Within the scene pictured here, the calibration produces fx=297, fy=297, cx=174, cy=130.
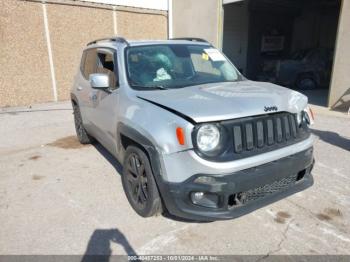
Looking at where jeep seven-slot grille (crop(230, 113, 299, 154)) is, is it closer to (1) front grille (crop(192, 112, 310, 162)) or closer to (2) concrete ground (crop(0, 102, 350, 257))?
(1) front grille (crop(192, 112, 310, 162))

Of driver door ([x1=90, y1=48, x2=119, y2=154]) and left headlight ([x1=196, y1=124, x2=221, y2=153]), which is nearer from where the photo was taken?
left headlight ([x1=196, y1=124, x2=221, y2=153])

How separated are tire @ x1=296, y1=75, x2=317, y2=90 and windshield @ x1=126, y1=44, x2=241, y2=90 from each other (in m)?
8.66

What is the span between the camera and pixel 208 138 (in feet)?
8.44

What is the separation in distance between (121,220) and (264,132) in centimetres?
178

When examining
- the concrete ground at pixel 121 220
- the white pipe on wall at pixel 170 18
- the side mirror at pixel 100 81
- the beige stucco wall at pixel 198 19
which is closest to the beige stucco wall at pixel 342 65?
the concrete ground at pixel 121 220

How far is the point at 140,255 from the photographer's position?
8.88 ft

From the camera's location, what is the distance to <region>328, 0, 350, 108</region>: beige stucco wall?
7.88m

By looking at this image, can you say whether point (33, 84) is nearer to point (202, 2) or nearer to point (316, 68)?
point (202, 2)

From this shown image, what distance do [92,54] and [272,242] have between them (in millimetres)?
3878

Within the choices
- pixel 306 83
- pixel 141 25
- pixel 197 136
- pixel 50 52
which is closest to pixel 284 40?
pixel 306 83

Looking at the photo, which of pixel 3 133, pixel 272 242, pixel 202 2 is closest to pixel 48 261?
pixel 272 242

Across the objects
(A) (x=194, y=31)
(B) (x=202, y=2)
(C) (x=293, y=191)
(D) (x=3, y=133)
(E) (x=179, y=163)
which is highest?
(B) (x=202, y=2)

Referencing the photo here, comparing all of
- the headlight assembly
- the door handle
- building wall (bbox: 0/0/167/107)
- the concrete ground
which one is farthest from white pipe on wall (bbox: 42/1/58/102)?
the headlight assembly

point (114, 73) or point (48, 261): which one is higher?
point (114, 73)
